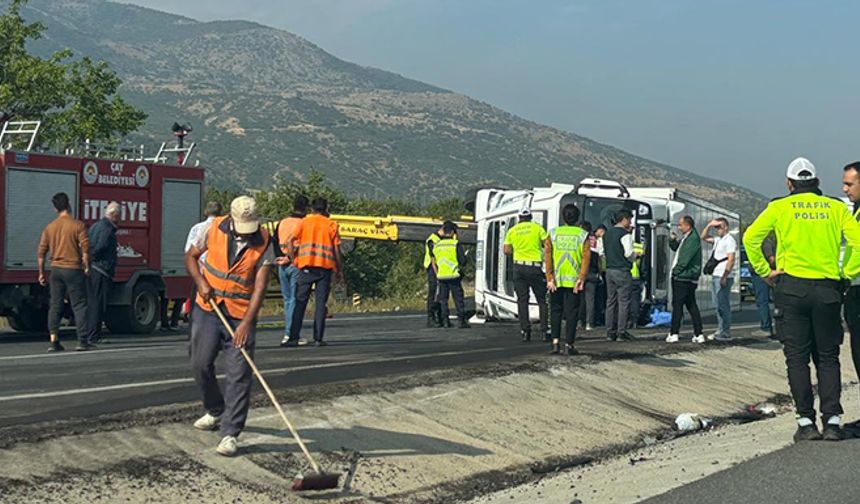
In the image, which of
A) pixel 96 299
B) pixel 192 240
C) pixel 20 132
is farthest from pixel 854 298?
pixel 20 132

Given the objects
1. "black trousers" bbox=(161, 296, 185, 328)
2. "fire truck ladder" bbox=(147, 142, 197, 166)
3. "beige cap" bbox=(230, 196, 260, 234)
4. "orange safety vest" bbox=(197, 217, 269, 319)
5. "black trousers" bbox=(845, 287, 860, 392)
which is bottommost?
"black trousers" bbox=(161, 296, 185, 328)

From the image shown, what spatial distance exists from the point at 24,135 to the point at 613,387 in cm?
1306

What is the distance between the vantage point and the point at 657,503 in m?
8.74

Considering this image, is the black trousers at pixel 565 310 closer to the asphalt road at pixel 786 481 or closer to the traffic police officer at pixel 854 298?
the traffic police officer at pixel 854 298

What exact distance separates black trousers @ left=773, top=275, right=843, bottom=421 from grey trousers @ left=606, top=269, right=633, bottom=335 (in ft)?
33.6

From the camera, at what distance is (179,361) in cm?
1644

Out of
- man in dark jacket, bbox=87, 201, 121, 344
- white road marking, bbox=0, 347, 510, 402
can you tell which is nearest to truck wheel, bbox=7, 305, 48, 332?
man in dark jacket, bbox=87, 201, 121, 344

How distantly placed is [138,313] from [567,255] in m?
7.95

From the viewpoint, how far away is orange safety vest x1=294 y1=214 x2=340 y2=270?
18016mm

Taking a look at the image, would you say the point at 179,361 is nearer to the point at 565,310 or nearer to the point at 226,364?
the point at 565,310

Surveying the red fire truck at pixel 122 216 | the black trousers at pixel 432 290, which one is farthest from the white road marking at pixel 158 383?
the black trousers at pixel 432 290

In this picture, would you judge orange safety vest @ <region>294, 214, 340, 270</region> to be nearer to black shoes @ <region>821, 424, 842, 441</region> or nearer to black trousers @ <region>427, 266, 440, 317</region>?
black trousers @ <region>427, 266, 440, 317</region>

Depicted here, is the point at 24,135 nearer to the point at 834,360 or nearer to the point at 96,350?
the point at 96,350

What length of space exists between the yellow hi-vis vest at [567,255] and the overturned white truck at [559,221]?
21.4ft
